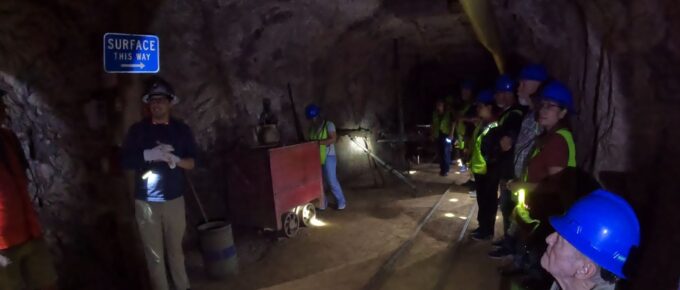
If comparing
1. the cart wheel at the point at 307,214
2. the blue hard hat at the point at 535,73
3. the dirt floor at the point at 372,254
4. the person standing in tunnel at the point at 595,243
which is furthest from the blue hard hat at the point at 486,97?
the person standing in tunnel at the point at 595,243

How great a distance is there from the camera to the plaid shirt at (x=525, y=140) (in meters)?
4.11

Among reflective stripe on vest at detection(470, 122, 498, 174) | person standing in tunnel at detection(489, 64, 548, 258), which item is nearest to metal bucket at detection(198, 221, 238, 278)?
person standing in tunnel at detection(489, 64, 548, 258)

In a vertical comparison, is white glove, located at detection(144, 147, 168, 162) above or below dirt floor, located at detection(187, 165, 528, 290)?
above

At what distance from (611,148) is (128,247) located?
15.1ft

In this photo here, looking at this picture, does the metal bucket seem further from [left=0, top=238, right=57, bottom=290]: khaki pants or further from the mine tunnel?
[left=0, top=238, right=57, bottom=290]: khaki pants

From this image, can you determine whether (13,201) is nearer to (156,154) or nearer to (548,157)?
(156,154)

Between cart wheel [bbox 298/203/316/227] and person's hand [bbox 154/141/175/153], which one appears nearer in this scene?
person's hand [bbox 154/141/175/153]

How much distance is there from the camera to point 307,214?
6.98 metres

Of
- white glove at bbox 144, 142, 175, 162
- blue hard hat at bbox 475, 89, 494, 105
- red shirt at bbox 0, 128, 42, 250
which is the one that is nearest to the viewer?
red shirt at bbox 0, 128, 42, 250

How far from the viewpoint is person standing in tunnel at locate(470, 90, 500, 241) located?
5.31m

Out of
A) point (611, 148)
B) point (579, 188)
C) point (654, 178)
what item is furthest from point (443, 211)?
point (654, 178)

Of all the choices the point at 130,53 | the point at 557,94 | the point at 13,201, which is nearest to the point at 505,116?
the point at 557,94

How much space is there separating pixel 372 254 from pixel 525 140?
2.54m

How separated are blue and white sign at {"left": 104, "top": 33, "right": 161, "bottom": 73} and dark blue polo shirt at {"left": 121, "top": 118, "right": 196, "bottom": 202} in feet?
1.92
